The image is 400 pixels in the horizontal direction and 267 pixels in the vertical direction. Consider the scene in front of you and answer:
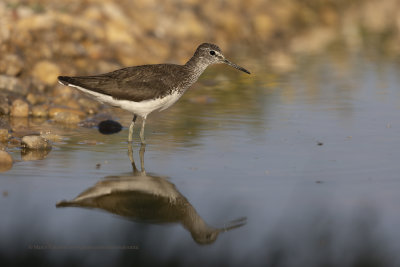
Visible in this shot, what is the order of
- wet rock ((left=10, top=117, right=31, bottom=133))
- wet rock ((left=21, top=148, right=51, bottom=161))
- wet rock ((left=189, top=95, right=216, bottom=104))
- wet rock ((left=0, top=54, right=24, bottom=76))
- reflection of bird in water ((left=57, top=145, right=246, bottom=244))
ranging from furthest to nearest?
wet rock ((left=189, top=95, right=216, bottom=104)) < wet rock ((left=0, top=54, right=24, bottom=76)) < wet rock ((left=10, top=117, right=31, bottom=133)) < wet rock ((left=21, top=148, right=51, bottom=161)) < reflection of bird in water ((left=57, top=145, right=246, bottom=244))

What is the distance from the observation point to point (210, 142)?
37.7ft

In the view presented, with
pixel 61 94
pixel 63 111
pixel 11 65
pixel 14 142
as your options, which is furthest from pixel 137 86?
pixel 11 65

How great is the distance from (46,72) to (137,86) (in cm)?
413

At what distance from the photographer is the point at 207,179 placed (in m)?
9.40

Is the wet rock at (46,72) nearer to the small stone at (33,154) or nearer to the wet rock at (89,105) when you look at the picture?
the wet rock at (89,105)

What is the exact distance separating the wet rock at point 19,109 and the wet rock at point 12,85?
0.73 metres

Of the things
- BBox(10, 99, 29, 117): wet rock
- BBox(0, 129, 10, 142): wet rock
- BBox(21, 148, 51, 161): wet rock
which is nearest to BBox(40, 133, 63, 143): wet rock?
BBox(0, 129, 10, 142): wet rock

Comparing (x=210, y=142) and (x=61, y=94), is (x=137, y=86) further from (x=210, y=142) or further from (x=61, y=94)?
(x=61, y=94)

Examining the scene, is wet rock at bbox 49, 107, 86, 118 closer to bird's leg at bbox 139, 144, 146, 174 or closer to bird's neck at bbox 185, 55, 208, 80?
bird's neck at bbox 185, 55, 208, 80

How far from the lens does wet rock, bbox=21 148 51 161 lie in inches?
406

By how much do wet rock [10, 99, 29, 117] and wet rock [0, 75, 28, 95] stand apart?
0.73m

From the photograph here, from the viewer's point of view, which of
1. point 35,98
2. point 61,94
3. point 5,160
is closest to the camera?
point 5,160

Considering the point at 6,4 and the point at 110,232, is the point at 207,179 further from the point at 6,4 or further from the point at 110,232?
the point at 6,4

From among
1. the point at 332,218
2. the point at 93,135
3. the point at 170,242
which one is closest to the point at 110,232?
the point at 170,242
